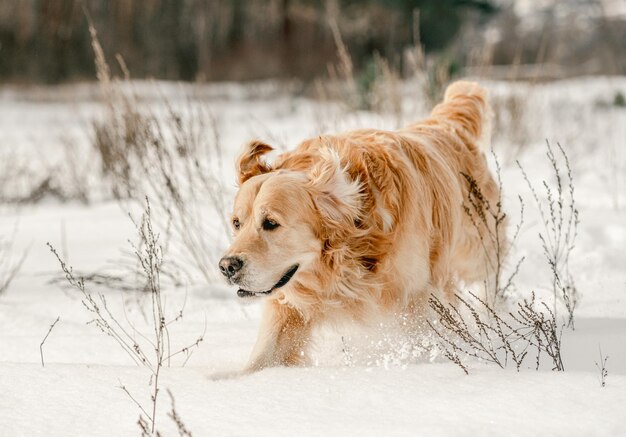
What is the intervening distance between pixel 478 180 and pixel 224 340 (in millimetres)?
1671

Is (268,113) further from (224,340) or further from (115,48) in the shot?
(224,340)

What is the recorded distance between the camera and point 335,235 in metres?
3.23

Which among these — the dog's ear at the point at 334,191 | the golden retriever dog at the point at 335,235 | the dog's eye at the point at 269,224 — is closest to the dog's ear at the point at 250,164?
the golden retriever dog at the point at 335,235

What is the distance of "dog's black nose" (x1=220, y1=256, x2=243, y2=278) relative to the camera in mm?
2902

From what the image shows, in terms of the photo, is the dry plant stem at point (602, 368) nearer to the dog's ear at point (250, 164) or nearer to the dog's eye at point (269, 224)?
the dog's eye at point (269, 224)

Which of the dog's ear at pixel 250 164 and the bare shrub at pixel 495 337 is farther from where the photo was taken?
the dog's ear at pixel 250 164

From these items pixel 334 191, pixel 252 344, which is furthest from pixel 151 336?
pixel 334 191

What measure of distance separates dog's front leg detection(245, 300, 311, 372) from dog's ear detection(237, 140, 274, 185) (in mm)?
591

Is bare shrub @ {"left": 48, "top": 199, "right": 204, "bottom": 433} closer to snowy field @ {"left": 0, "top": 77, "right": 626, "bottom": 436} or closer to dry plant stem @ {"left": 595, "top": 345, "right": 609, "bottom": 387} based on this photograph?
snowy field @ {"left": 0, "top": 77, "right": 626, "bottom": 436}

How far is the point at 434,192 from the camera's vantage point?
3633 mm

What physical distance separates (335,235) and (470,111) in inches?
64.3

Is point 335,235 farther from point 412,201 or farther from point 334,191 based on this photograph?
point 412,201

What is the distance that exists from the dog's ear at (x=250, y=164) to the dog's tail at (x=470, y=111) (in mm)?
1387

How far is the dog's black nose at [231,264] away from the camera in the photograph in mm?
2902
